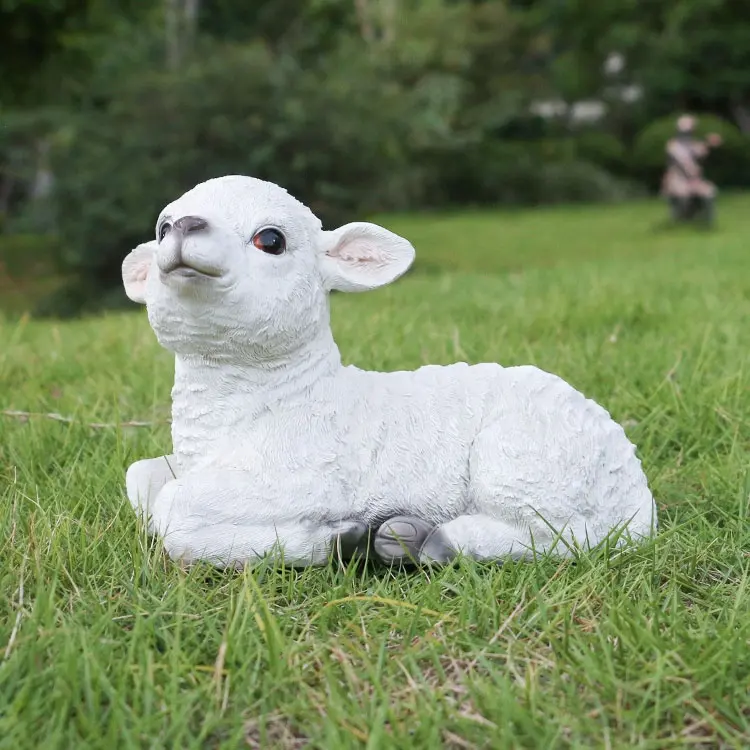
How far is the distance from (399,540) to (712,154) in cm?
1827

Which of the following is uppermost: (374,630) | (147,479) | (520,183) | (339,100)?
(339,100)

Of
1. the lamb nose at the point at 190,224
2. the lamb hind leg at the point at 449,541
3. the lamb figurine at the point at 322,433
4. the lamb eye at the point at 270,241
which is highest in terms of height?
the lamb nose at the point at 190,224

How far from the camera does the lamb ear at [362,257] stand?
1.70 metres

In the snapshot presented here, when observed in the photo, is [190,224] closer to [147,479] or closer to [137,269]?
[137,269]

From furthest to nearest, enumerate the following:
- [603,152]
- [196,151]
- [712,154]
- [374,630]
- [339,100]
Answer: [603,152]
[712,154]
[339,100]
[196,151]
[374,630]

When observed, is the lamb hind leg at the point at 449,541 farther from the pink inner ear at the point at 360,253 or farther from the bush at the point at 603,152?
the bush at the point at 603,152

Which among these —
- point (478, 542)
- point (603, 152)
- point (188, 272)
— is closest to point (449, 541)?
point (478, 542)

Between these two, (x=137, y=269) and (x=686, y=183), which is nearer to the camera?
(x=137, y=269)

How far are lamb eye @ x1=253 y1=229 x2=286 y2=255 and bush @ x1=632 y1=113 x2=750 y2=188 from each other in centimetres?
1757

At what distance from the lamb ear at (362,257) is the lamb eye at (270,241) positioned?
12 centimetres

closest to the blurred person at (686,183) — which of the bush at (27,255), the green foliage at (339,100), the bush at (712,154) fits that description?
the green foliage at (339,100)

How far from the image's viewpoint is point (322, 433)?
1.65 metres

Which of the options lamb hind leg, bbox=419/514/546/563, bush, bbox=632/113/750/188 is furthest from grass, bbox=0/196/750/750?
bush, bbox=632/113/750/188

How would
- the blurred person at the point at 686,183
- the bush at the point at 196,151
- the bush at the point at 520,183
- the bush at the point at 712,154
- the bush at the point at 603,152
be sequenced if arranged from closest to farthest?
the bush at the point at 196,151
the blurred person at the point at 686,183
the bush at the point at 520,183
the bush at the point at 712,154
the bush at the point at 603,152
